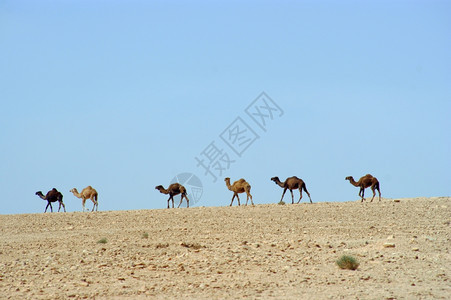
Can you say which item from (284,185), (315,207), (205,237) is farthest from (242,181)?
(205,237)

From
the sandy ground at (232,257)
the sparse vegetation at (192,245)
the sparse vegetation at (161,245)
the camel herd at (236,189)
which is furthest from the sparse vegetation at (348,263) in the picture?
the camel herd at (236,189)

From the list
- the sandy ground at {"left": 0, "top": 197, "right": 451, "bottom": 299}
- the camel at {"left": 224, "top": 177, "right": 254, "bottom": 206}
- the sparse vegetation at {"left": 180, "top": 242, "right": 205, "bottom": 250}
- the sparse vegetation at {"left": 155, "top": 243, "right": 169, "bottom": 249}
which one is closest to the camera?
the sandy ground at {"left": 0, "top": 197, "right": 451, "bottom": 299}

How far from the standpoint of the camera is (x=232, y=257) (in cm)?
1416

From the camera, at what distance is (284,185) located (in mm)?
33406

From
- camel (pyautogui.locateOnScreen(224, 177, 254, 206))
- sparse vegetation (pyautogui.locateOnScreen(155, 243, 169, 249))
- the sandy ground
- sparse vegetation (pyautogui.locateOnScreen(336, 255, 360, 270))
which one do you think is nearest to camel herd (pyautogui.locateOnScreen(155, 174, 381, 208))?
camel (pyautogui.locateOnScreen(224, 177, 254, 206))

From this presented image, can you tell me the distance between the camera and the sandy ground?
1161 cm

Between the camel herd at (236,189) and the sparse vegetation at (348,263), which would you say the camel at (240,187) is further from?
the sparse vegetation at (348,263)

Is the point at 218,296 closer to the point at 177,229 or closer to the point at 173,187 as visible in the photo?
the point at 177,229

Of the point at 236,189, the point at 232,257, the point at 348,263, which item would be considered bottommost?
the point at 348,263

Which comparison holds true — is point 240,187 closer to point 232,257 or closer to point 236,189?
point 236,189

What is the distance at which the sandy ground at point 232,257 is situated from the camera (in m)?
11.6

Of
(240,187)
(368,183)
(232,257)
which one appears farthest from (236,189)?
(232,257)

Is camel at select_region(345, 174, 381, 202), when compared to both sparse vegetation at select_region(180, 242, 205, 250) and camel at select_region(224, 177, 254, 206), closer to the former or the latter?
camel at select_region(224, 177, 254, 206)

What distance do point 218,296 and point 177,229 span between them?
8885mm
